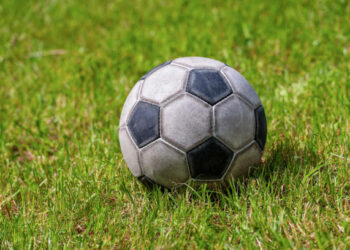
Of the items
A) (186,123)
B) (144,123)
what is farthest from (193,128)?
(144,123)

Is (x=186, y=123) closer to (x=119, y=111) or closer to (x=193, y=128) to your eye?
(x=193, y=128)

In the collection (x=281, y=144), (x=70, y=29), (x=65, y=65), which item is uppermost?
(x=70, y=29)

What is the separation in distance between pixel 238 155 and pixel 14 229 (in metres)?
1.63

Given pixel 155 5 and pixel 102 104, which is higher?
pixel 155 5

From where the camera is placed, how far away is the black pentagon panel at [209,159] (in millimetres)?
2684

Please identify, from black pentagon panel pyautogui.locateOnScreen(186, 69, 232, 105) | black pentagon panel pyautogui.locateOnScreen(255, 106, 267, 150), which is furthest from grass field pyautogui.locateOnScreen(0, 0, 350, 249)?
black pentagon panel pyautogui.locateOnScreen(186, 69, 232, 105)

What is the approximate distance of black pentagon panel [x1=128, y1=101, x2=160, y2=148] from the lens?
2.76 m

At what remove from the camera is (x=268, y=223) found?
251 centimetres

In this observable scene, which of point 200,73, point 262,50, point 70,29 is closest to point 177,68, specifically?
point 200,73

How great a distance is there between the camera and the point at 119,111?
4.37m

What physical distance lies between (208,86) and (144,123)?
0.53 metres

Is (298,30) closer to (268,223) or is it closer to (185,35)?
(185,35)

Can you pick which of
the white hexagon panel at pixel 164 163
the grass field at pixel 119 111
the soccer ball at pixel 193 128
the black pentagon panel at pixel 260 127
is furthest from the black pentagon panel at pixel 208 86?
the grass field at pixel 119 111

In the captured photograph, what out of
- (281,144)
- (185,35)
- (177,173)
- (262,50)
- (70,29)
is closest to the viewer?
(177,173)
